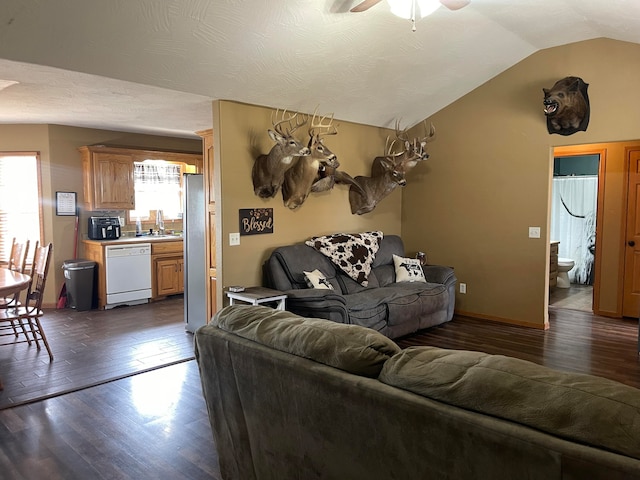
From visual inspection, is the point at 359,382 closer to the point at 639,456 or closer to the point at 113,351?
the point at 639,456

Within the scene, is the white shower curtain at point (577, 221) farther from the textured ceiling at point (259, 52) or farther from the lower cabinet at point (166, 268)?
the lower cabinet at point (166, 268)

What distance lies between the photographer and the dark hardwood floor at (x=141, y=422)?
2660 millimetres

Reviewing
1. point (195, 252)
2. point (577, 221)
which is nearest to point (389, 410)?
point (195, 252)

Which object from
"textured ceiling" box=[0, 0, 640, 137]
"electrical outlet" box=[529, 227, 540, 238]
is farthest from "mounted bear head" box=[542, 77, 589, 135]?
"electrical outlet" box=[529, 227, 540, 238]

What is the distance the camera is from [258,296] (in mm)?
4191

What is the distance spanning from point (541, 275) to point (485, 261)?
66 cm

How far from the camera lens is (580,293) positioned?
754 cm

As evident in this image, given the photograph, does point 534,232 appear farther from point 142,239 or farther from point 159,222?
point 159,222

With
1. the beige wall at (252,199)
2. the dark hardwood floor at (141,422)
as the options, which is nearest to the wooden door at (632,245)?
the dark hardwood floor at (141,422)

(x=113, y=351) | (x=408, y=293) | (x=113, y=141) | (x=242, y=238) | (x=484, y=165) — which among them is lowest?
(x=113, y=351)

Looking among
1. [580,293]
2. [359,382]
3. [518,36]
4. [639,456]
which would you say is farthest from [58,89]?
[580,293]

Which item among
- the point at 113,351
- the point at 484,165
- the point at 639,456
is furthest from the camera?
the point at 484,165

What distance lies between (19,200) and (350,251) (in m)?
4.43

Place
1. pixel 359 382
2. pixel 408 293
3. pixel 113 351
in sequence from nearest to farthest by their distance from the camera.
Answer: pixel 359 382 → pixel 113 351 → pixel 408 293
